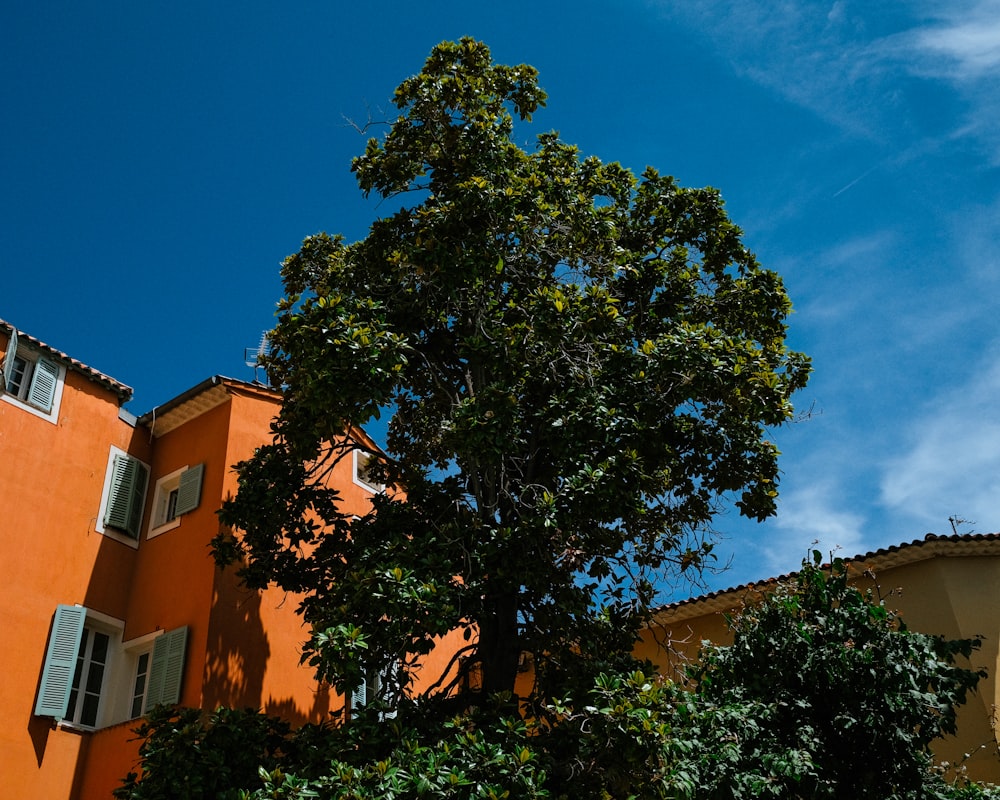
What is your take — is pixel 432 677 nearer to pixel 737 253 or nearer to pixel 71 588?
pixel 71 588

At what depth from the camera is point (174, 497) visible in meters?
18.8

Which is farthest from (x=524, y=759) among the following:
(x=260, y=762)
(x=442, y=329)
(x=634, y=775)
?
(x=442, y=329)

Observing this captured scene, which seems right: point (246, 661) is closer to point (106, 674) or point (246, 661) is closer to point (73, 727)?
point (106, 674)

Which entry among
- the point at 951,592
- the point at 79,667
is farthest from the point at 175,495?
the point at 951,592

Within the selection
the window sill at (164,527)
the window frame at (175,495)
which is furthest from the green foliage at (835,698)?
the window sill at (164,527)

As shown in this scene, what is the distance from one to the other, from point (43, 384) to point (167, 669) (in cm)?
588

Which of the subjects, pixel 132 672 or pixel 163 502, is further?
pixel 163 502

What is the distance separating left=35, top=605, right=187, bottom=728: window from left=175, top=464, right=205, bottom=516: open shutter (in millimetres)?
2337

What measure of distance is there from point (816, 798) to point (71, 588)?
12.5 m

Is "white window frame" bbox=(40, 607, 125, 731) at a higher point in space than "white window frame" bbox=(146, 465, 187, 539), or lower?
lower

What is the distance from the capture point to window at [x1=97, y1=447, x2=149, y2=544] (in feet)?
58.9

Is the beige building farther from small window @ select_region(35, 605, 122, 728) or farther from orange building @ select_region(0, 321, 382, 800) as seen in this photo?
small window @ select_region(35, 605, 122, 728)

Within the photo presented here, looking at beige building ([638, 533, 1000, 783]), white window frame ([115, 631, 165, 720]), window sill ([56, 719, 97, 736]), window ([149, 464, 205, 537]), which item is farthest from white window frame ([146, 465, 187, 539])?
beige building ([638, 533, 1000, 783])

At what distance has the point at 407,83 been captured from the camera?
1552cm
